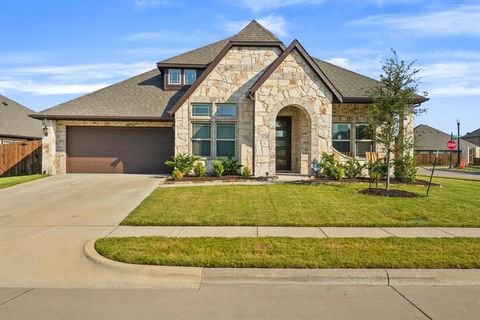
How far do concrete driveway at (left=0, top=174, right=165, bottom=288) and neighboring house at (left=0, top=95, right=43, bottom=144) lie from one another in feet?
42.8

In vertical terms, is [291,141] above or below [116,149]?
above

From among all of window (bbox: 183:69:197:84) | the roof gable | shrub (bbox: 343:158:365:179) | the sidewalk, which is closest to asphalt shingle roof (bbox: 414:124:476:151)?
shrub (bbox: 343:158:365:179)

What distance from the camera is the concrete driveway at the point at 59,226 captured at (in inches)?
208

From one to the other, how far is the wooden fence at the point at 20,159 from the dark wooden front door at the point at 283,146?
43.8 ft

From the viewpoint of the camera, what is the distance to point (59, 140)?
19094 mm

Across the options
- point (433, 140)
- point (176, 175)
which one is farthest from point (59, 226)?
point (433, 140)

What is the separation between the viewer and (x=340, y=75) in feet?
66.7

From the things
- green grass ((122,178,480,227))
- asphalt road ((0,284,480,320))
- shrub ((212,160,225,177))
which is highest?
shrub ((212,160,225,177))

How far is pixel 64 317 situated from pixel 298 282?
300 cm

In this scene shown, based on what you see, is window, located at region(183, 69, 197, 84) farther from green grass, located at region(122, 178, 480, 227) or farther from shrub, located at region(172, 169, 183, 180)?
green grass, located at region(122, 178, 480, 227)

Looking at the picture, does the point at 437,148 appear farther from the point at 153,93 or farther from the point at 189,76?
the point at 153,93

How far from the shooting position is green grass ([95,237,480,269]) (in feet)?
17.8

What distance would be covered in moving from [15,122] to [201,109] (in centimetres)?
1873

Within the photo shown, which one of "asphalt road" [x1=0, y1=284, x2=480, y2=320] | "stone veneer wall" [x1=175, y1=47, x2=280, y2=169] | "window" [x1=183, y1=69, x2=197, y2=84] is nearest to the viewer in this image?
"asphalt road" [x1=0, y1=284, x2=480, y2=320]
